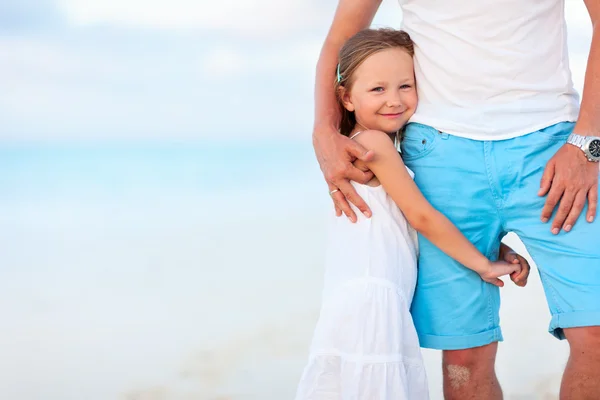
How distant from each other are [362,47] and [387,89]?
149mm

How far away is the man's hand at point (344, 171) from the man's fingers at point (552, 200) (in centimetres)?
A: 47

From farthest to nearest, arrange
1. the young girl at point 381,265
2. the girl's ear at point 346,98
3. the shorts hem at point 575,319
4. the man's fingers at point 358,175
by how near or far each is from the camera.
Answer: the girl's ear at point 346,98 < the man's fingers at point 358,175 < the young girl at point 381,265 < the shorts hem at point 575,319

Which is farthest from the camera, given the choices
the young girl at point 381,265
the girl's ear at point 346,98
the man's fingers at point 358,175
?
the girl's ear at point 346,98

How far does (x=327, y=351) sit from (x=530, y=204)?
0.67 m

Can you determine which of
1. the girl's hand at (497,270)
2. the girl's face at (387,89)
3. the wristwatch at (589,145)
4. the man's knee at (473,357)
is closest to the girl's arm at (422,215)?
the girl's hand at (497,270)

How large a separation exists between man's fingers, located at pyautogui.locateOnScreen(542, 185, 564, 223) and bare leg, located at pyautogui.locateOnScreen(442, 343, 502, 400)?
0.44 metres

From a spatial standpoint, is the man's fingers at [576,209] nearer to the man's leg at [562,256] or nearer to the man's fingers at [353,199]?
Answer: the man's leg at [562,256]

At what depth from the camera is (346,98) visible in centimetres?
250

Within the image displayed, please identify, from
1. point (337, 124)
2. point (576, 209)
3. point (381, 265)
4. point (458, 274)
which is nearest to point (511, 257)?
point (458, 274)

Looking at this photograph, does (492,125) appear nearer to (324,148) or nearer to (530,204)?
(530,204)

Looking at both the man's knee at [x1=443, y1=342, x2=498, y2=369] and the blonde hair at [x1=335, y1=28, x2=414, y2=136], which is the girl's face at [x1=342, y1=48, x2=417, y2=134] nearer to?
the blonde hair at [x1=335, y1=28, x2=414, y2=136]

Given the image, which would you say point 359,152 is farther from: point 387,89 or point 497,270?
point 497,270

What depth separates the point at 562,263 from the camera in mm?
2197

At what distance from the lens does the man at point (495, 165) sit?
217 centimetres
